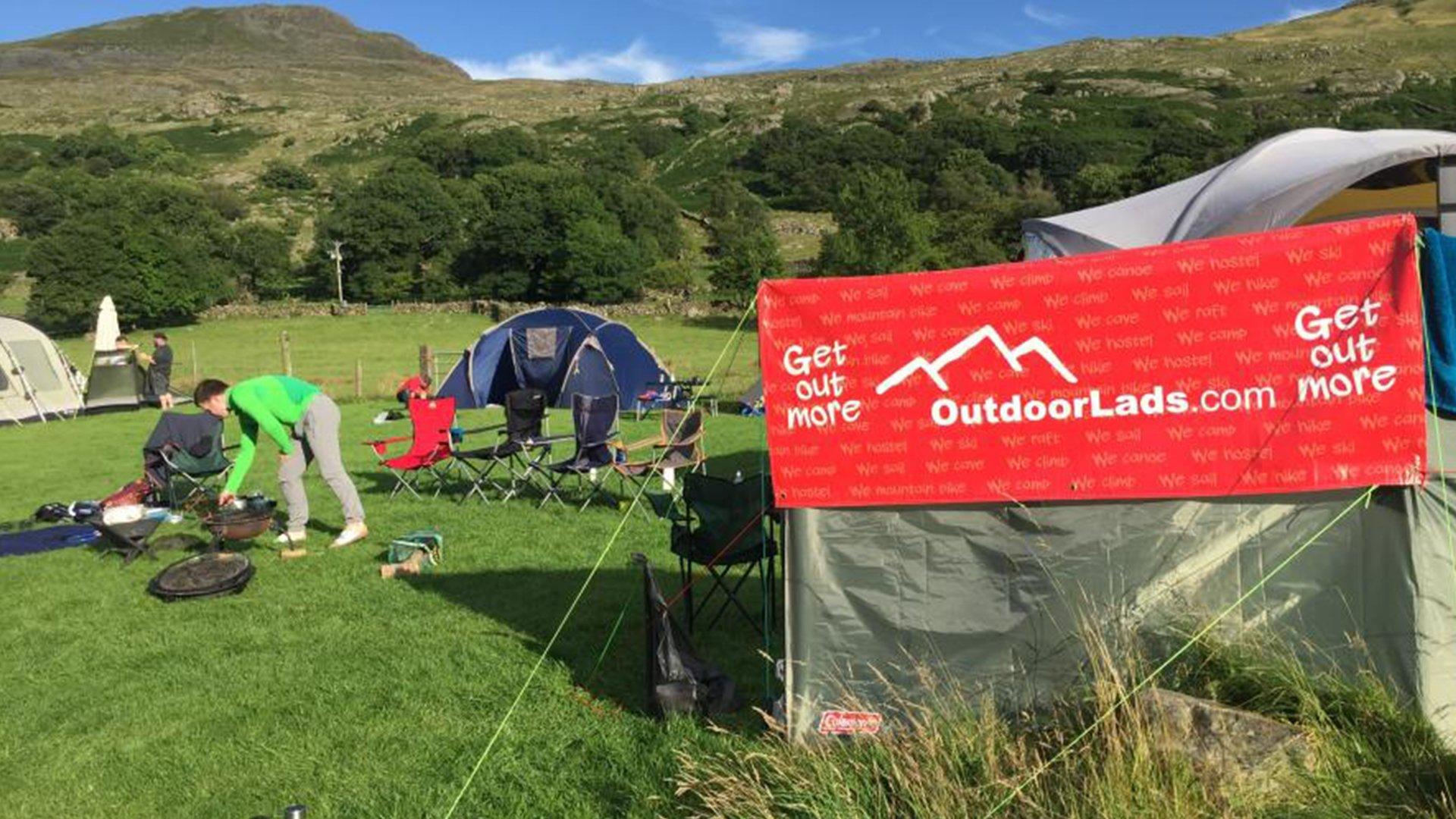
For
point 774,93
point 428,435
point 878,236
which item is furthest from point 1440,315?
point 774,93

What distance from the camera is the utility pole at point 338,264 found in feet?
195

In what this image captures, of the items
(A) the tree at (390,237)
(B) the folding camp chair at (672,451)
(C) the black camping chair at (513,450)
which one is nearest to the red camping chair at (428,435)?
(C) the black camping chair at (513,450)

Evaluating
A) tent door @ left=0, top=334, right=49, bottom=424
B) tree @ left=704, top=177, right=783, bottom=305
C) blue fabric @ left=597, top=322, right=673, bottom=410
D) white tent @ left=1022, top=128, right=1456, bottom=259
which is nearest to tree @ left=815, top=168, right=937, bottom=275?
tree @ left=704, top=177, right=783, bottom=305

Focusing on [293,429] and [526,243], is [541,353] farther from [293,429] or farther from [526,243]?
[526,243]

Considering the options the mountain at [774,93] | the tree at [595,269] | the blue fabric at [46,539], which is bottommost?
the blue fabric at [46,539]

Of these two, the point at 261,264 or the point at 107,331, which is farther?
the point at 261,264

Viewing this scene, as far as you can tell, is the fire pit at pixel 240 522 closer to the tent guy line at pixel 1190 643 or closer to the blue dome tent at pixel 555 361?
the tent guy line at pixel 1190 643

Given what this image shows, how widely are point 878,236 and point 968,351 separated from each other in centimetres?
5025

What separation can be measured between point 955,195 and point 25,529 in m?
78.9

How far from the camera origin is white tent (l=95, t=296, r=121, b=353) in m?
19.5

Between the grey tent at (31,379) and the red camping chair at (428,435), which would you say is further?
the grey tent at (31,379)

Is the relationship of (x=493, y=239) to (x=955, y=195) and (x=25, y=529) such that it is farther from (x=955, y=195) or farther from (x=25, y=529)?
(x=25, y=529)

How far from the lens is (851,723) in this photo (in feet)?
12.4

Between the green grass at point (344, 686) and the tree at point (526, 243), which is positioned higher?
the tree at point (526, 243)
